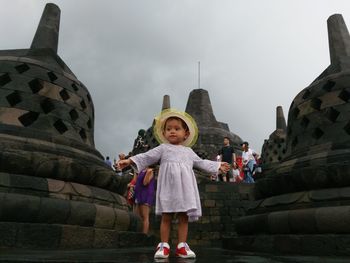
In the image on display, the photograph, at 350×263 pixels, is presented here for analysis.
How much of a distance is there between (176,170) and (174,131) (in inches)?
16.0

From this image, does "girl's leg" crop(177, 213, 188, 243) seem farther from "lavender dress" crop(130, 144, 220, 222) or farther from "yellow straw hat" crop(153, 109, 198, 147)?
"yellow straw hat" crop(153, 109, 198, 147)

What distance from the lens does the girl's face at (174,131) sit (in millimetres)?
3492

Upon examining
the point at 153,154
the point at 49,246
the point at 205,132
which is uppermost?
the point at 205,132

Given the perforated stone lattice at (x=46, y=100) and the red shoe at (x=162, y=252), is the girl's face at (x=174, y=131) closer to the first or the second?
the red shoe at (x=162, y=252)

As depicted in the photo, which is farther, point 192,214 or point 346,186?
point 346,186

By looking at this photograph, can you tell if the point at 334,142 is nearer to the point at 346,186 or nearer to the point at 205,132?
the point at 346,186

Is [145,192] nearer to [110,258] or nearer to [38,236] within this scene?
[38,236]

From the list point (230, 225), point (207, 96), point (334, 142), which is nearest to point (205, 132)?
point (207, 96)

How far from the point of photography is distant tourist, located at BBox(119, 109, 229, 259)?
3.20 meters

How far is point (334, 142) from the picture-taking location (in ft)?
15.6

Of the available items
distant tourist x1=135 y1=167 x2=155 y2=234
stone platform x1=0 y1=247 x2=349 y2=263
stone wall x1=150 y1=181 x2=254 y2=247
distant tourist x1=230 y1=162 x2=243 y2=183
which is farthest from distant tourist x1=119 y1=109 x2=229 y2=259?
distant tourist x1=230 y1=162 x2=243 y2=183

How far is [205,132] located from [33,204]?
775 inches

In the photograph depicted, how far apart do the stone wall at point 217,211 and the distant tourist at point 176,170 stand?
6137 mm

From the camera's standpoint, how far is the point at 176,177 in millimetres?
3309
